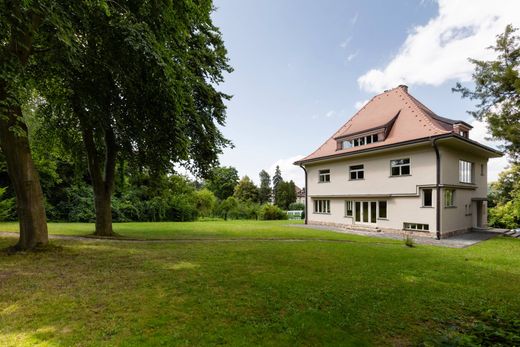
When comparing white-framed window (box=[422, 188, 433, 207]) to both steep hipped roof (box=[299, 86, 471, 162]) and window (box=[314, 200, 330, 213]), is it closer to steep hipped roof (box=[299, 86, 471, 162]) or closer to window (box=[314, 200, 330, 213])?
steep hipped roof (box=[299, 86, 471, 162])

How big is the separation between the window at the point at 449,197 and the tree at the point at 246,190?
37.4m

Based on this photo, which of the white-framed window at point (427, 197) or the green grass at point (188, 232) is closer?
the green grass at point (188, 232)

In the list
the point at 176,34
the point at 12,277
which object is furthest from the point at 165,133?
the point at 12,277

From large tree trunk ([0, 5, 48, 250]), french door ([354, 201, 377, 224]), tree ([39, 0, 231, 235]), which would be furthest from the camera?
french door ([354, 201, 377, 224])

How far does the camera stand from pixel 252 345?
348cm

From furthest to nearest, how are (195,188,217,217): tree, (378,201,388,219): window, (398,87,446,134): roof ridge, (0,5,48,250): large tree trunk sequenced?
(195,188,217,217): tree → (378,201,388,219): window → (398,87,446,134): roof ridge → (0,5,48,250): large tree trunk

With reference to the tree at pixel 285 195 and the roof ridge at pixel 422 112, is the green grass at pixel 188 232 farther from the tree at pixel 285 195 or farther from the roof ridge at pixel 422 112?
the tree at pixel 285 195

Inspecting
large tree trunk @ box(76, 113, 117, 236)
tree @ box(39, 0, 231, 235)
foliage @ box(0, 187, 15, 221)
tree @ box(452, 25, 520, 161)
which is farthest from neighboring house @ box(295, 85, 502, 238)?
foliage @ box(0, 187, 15, 221)

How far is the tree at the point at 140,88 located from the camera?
24.0 feet

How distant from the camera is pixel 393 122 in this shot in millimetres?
19953

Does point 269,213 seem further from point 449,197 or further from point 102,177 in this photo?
point 102,177

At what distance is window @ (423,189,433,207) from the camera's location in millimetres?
16719

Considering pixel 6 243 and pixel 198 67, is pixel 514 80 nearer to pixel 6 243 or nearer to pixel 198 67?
pixel 198 67

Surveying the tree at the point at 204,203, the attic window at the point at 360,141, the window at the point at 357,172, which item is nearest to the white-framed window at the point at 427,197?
the window at the point at 357,172
